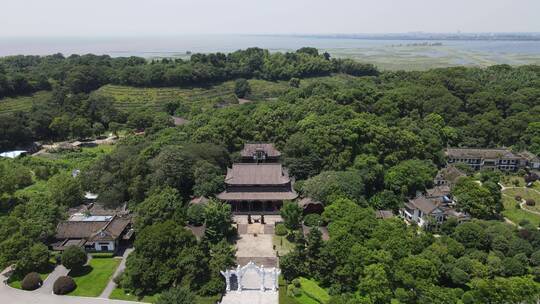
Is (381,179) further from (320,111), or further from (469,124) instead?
(469,124)

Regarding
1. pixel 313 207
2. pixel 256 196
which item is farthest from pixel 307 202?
pixel 256 196

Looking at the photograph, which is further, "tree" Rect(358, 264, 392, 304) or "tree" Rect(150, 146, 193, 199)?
"tree" Rect(150, 146, 193, 199)

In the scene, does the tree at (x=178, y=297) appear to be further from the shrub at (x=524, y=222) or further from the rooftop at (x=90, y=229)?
the shrub at (x=524, y=222)

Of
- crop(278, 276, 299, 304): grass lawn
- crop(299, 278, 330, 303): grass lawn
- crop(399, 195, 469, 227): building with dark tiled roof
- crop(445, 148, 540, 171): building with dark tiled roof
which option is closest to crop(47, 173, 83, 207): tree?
crop(278, 276, 299, 304): grass lawn

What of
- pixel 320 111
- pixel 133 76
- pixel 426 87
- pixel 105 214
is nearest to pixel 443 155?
pixel 320 111

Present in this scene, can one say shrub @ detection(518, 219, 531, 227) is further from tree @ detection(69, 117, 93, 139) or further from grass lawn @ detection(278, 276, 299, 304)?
tree @ detection(69, 117, 93, 139)

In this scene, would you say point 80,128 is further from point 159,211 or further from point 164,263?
point 164,263
